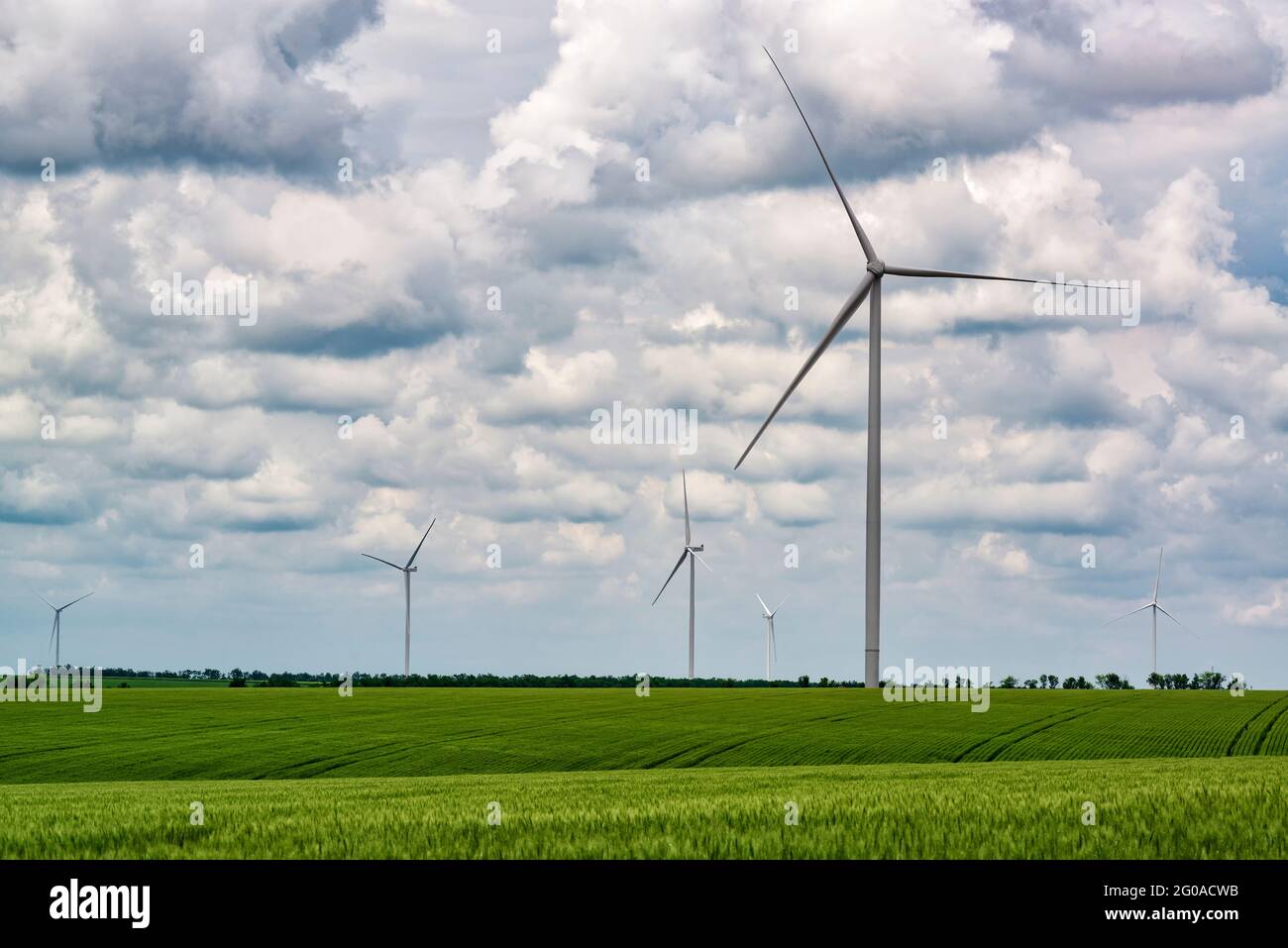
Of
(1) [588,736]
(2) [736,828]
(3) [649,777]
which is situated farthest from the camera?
(1) [588,736]

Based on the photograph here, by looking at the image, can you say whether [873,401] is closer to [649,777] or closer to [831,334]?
[831,334]

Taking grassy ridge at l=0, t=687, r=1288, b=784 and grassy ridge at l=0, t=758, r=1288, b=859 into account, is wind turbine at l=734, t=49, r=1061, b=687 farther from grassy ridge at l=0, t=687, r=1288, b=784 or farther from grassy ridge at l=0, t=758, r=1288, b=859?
grassy ridge at l=0, t=758, r=1288, b=859

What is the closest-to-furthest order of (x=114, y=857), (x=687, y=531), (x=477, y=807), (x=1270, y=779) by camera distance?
(x=114, y=857), (x=477, y=807), (x=1270, y=779), (x=687, y=531)

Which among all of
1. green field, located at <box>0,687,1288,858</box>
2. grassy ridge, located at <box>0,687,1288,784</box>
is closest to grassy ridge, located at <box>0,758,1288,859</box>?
green field, located at <box>0,687,1288,858</box>

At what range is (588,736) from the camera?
6669 centimetres

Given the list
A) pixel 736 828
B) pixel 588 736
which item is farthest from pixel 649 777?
pixel 588 736

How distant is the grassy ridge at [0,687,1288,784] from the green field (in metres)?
0.29

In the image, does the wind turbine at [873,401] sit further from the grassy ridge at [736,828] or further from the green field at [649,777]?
the grassy ridge at [736,828]

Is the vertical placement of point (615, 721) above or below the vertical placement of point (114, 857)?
below

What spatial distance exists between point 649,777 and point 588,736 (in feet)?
94.9
